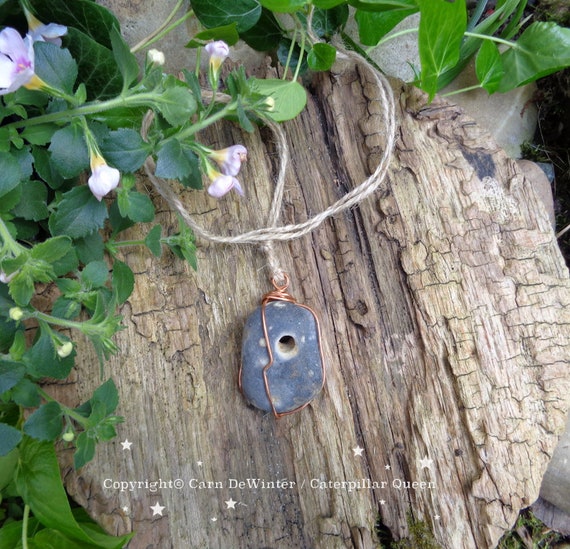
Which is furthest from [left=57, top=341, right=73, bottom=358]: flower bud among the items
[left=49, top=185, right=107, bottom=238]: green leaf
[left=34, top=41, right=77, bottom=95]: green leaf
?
[left=34, top=41, right=77, bottom=95]: green leaf

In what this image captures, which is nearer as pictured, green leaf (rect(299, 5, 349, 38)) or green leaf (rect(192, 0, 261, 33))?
green leaf (rect(192, 0, 261, 33))

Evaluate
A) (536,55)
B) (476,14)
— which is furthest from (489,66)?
(476,14)

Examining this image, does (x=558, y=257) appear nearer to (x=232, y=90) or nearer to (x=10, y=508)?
(x=232, y=90)

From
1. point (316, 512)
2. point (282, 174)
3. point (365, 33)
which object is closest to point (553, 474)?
point (316, 512)

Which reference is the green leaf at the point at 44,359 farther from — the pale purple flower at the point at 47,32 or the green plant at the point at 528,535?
the green plant at the point at 528,535

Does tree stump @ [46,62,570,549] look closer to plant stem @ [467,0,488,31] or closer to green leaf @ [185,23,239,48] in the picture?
green leaf @ [185,23,239,48]

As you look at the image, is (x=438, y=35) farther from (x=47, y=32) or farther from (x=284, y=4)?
(x=47, y=32)
